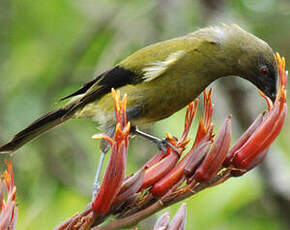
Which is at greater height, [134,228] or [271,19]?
[134,228]

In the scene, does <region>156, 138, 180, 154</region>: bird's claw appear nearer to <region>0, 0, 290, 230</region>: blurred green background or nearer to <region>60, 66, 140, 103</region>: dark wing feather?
<region>60, 66, 140, 103</region>: dark wing feather

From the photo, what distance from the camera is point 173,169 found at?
2576mm

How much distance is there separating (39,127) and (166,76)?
2.82ft

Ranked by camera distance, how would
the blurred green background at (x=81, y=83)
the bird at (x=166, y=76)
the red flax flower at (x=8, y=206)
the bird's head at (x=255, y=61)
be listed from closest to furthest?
the red flax flower at (x=8, y=206) < the bird's head at (x=255, y=61) < the bird at (x=166, y=76) < the blurred green background at (x=81, y=83)

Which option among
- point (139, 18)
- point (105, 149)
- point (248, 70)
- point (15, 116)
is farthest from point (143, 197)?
point (139, 18)

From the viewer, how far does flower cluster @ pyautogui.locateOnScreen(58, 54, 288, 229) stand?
7.80ft

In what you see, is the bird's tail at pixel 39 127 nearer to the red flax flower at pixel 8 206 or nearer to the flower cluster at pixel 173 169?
the red flax flower at pixel 8 206

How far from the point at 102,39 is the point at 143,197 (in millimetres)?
3311

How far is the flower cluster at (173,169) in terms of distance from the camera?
2377 millimetres

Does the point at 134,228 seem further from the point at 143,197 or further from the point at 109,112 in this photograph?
the point at 109,112

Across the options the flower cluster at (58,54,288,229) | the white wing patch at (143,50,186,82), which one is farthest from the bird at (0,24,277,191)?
the flower cluster at (58,54,288,229)

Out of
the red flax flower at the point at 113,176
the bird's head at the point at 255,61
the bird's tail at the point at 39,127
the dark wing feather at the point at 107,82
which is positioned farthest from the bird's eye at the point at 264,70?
the red flax flower at the point at 113,176

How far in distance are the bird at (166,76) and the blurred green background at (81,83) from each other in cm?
77

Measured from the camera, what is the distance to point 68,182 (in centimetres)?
470
